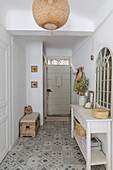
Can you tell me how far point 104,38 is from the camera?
2021mm

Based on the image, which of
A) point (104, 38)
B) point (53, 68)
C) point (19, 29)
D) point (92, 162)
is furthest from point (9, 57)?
point (53, 68)

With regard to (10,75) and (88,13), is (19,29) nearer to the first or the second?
(10,75)

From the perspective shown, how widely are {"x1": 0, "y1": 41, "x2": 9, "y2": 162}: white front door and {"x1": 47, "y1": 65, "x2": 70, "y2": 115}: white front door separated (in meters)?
2.74

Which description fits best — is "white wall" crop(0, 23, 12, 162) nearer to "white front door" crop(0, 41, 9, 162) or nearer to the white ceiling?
"white front door" crop(0, 41, 9, 162)

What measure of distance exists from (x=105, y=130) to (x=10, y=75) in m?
1.95

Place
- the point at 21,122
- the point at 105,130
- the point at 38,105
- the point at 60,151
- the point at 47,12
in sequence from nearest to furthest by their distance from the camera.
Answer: the point at 47,12, the point at 105,130, the point at 60,151, the point at 21,122, the point at 38,105

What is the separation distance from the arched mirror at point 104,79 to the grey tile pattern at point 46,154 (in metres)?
1.03

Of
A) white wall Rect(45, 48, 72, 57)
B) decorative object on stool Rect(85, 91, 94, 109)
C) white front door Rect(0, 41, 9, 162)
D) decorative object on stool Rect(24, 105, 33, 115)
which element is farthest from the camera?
white wall Rect(45, 48, 72, 57)

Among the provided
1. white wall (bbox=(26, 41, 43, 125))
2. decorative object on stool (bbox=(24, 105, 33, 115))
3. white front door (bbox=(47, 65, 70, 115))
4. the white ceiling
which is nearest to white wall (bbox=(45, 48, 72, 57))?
white front door (bbox=(47, 65, 70, 115))

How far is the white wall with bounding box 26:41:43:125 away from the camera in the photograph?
12.4 feet

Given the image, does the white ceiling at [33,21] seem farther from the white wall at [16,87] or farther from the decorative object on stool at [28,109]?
the decorative object on stool at [28,109]

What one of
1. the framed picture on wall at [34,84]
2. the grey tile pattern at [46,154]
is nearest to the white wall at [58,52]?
the framed picture on wall at [34,84]

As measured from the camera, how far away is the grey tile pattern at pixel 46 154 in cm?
200

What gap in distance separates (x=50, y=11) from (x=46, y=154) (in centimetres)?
230
